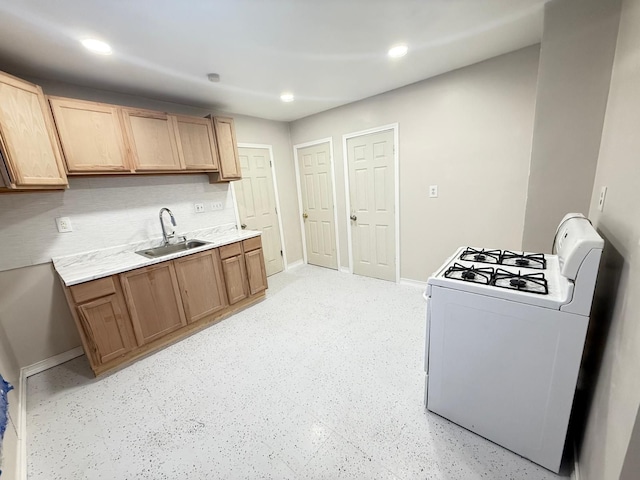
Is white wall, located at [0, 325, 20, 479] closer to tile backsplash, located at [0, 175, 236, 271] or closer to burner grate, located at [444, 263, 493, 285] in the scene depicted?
tile backsplash, located at [0, 175, 236, 271]

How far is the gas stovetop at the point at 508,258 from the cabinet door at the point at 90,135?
2.89 m

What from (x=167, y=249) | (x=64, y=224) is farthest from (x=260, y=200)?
(x=64, y=224)

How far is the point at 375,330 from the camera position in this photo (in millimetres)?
2406

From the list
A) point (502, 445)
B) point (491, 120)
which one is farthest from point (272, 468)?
point (491, 120)

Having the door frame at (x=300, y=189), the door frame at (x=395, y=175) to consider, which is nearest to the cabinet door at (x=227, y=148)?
the door frame at (x=300, y=189)

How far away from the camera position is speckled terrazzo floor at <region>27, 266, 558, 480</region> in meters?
1.30

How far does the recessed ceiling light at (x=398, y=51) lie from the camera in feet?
6.48

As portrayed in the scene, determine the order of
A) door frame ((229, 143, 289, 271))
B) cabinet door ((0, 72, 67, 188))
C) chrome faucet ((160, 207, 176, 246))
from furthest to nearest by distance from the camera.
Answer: door frame ((229, 143, 289, 271))
chrome faucet ((160, 207, 176, 246))
cabinet door ((0, 72, 67, 188))

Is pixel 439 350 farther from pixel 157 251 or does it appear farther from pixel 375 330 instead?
pixel 157 251

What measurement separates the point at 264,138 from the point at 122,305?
2.74 metres

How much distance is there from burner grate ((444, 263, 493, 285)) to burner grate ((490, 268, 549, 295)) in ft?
0.11

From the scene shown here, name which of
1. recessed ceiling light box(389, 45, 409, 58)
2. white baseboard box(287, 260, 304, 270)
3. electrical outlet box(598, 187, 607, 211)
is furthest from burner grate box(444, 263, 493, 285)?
white baseboard box(287, 260, 304, 270)

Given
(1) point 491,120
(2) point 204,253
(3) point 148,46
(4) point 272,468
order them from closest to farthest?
1. (4) point 272,468
2. (3) point 148,46
3. (1) point 491,120
4. (2) point 204,253

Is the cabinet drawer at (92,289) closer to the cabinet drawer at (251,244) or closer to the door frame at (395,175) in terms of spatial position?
the cabinet drawer at (251,244)
